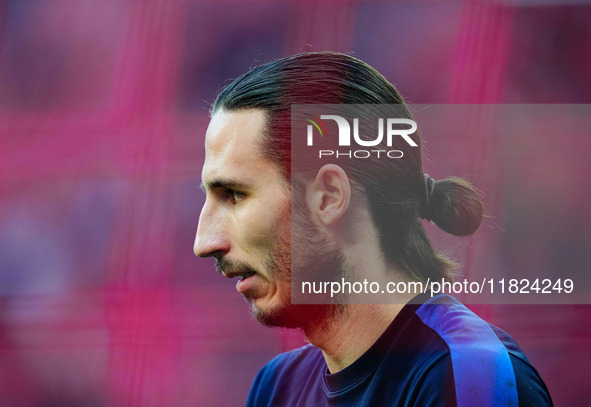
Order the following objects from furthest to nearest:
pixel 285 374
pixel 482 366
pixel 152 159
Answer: pixel 152 159
pixel 285 374
pixel 482 366

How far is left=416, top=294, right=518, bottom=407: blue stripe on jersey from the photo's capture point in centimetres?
64

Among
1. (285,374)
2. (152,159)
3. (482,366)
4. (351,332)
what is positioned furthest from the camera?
(152,159)

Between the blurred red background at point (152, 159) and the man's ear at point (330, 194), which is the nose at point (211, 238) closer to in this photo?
the man's ear at point (330, 194)

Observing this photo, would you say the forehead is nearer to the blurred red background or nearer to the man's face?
the man's face

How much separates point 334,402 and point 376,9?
861 mm

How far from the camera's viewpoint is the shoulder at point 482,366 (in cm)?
64

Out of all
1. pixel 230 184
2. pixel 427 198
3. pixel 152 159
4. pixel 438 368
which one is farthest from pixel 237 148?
pixel 152 159

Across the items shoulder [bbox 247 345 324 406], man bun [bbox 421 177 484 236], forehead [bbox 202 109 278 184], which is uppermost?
forehead [bbox 202 109 278 184]

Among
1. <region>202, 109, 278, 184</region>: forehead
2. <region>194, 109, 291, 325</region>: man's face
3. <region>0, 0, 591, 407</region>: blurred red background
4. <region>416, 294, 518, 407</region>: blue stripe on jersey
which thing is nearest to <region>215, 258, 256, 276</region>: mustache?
<region>194, 109, 291, 325</region>: man's face

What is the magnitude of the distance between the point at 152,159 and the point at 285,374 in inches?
26.2

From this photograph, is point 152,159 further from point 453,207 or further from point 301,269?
point 453,207

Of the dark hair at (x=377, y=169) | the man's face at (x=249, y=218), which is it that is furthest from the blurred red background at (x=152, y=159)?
the man's face at (x=249, y=218)

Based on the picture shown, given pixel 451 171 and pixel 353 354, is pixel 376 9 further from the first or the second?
pixel 353 354

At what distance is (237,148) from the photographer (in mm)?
792
